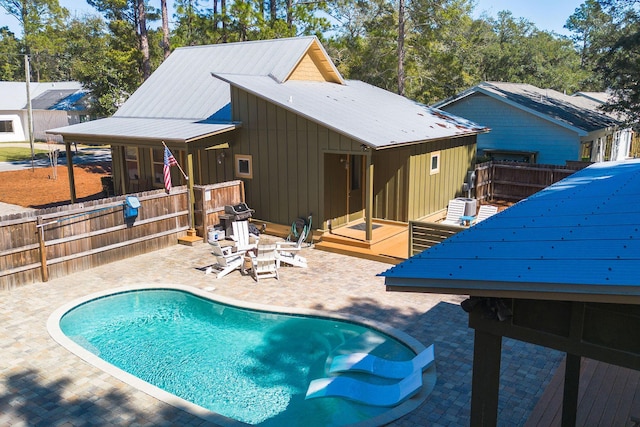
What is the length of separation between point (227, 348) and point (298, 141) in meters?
6.73

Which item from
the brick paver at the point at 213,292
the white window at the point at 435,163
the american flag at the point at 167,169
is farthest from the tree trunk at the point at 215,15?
the brick paver at the point at 213,292

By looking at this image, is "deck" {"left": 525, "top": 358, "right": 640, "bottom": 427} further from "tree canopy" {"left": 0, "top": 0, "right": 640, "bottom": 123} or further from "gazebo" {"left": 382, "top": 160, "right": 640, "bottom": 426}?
"tree canopy" {"left": 0, "top": 0, "right": 640, "bottom": 123}

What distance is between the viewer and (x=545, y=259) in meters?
3.43

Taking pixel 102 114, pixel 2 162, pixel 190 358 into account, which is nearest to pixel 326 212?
pixel 190 358

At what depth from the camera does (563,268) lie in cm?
322

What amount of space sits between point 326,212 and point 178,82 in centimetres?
958

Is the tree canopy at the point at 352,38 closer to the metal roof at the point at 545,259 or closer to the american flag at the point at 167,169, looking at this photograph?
the american flag at the point at 167,169

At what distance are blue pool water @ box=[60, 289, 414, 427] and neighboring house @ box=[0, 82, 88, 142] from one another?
125 feet

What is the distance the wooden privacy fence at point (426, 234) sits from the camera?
11.6m

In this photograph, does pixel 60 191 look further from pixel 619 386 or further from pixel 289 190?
pixel 619 386

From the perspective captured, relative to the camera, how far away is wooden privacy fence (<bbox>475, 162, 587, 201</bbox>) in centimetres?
1892

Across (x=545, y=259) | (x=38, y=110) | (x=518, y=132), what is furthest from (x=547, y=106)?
(x=38, y=110)

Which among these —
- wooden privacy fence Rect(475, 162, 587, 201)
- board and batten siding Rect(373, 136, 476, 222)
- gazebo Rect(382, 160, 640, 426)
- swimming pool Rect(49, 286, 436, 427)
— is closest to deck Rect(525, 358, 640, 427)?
swimming pool Rect(49, 286, 436, 427)

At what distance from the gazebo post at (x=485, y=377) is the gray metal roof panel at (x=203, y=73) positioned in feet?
46.9
